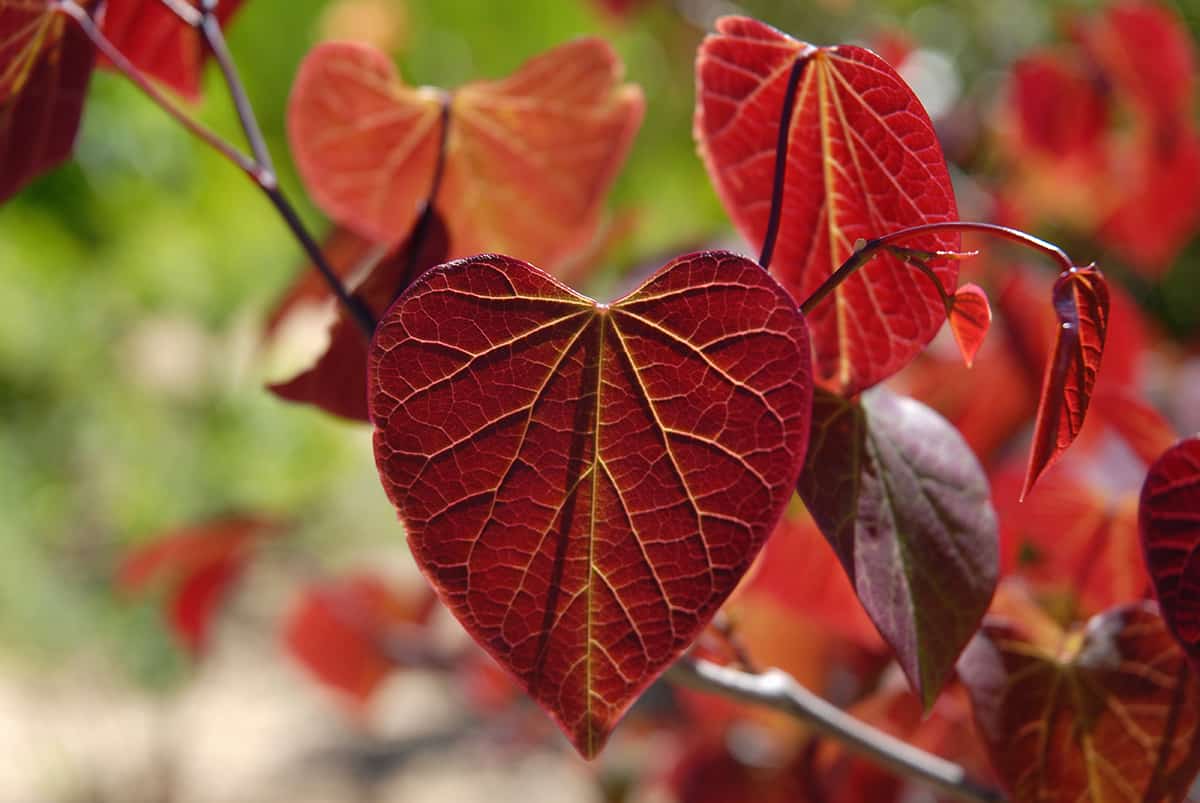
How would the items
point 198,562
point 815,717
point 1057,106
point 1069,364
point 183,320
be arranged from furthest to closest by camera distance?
point 183,320 < point 1057,106 < point 198,562 < point 815,717 < point 1069,364

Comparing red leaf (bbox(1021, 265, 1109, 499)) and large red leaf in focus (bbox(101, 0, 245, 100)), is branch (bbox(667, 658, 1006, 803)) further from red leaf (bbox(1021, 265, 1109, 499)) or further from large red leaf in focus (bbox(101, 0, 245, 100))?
large red leaf in focus (bbox(101, 0, 245, 100))

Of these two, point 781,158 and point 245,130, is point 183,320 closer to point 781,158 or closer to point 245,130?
point 245,130

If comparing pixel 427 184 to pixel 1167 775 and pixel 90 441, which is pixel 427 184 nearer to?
pixel 1167 775

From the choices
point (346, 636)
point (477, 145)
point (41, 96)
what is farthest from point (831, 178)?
point (346, 636)

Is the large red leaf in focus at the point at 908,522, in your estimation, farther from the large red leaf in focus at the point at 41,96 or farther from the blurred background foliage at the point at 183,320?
the blurred background foliage at the point at 183,320

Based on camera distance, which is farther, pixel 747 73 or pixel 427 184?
pixel 427 184

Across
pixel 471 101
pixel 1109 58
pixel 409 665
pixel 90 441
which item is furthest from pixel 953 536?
pixel 90 441

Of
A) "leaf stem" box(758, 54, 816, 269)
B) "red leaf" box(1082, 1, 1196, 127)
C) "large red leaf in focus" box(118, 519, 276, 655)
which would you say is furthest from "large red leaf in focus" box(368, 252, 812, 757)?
"red leaf" box(1082, 1, 1196, 127)
